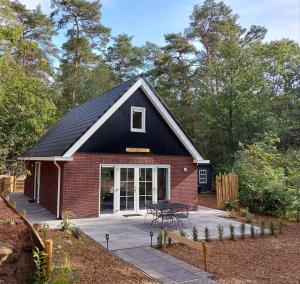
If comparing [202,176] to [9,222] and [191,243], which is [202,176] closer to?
[9,222]

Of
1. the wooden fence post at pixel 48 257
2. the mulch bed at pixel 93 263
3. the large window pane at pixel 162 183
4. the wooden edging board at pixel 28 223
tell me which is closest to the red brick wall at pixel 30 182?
the wooden edging board at pixel 28 223

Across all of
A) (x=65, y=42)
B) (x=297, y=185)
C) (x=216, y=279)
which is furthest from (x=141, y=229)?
(x=65, y=42)

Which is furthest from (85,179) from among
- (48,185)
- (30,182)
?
(30,182)

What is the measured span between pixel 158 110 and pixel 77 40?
67.7 feet

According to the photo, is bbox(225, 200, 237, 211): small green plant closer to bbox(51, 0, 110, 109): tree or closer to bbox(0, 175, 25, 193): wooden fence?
bbox(0, 175, 25, 193): wooden fence

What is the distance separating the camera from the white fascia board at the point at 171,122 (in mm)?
14323

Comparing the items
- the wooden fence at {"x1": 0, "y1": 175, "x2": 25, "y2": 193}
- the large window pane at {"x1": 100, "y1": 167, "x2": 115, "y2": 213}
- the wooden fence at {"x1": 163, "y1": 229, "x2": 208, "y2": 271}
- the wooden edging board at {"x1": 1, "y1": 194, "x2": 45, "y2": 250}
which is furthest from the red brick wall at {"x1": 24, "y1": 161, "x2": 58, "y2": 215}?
the wooden fence at {"x1": 163, "y1": 229, "x2": 208, "y2": 271}

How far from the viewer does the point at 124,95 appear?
45.2 ft

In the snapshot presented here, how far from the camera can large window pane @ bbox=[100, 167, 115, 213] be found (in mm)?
13468

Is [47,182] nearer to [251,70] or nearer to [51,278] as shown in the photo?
[51,278]

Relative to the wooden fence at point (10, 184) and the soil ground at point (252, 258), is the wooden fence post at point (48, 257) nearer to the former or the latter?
the soil ground at point (252, 258)

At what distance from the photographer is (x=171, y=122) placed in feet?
48.7

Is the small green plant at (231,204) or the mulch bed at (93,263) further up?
the small green plant at (231,204)

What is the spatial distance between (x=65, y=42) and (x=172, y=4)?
76.8ft
